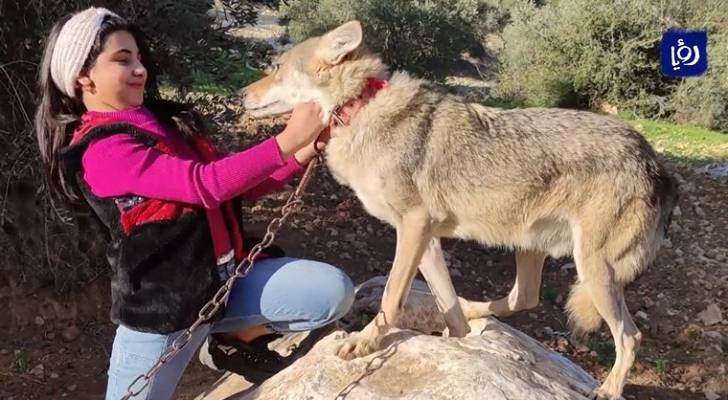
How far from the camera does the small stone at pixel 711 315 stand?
6.57m

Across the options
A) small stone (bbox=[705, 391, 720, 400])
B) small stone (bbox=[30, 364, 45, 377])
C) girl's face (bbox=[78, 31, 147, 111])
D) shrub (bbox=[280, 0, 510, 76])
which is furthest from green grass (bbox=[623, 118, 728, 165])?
girl's face (bbox=[78, 31, 147, 111])

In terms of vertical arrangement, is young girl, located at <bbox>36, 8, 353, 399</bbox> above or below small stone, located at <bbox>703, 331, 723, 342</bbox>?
above

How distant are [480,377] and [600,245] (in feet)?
3.39

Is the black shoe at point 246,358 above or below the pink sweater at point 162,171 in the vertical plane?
below

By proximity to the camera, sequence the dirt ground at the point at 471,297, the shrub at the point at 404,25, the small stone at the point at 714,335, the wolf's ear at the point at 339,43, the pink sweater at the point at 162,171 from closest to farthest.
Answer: the pink sweater at the point at 162,171
the wolf's ear at the point at 339,43
the dirt ground at the point at 471,297
the small stone at the point at 714,335
the shrub at the point at 404,25

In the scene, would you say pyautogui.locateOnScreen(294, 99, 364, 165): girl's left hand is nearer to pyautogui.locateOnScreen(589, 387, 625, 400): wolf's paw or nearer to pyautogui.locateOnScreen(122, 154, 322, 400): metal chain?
pyautogui.locateOnScreen(122, 154, 322, 400): metal chain

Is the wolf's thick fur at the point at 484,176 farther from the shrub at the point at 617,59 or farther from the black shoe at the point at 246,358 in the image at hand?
the shrub at the point at 617,59

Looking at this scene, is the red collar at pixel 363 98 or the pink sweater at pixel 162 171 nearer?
the pink sweater at pixel 162 171

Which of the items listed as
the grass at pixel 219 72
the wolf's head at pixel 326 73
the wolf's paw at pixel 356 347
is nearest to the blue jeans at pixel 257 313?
the wolf's paw at pixel 356 347

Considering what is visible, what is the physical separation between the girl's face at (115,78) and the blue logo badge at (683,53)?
16294mm

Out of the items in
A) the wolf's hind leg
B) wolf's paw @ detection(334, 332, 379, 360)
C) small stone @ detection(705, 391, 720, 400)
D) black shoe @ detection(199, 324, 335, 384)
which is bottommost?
small stone @ detection(705, 391, 720, 400)

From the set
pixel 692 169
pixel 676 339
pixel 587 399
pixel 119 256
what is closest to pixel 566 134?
pixel 587 399

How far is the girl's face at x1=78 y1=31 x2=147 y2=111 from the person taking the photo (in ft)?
9.08

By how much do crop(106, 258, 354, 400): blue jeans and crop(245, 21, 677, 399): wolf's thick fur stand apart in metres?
0.37
